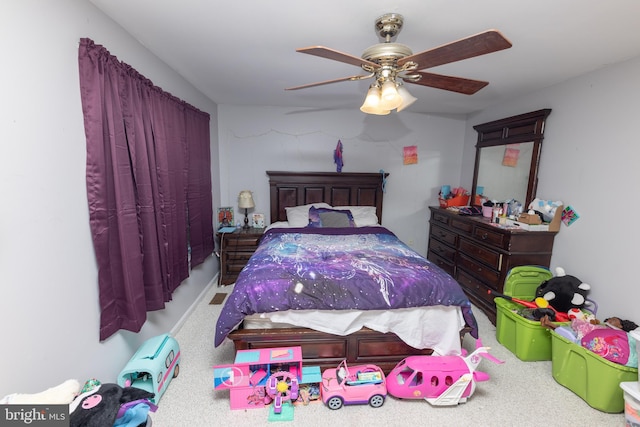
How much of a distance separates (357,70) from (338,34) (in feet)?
2.23

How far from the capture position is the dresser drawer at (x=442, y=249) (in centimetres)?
347

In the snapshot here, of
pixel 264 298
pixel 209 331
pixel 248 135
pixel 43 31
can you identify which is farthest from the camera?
pixel 248 135

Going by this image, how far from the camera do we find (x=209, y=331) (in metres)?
2.58

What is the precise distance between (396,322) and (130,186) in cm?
193

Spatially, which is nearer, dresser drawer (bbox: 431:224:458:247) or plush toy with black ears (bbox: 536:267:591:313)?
plush toy with black ears (bbox: 536:267:591:313)

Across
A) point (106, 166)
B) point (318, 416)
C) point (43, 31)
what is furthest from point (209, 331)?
point (43, 31)

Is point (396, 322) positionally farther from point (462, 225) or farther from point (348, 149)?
point (348, 149)

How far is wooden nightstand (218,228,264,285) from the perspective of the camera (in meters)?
3.47

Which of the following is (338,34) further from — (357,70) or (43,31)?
(43,31)

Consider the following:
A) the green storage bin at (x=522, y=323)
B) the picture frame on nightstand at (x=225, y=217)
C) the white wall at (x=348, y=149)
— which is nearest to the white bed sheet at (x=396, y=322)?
the green storage bin at (x=522, y=323)

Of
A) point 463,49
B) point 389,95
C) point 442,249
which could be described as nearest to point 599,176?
point 442,249

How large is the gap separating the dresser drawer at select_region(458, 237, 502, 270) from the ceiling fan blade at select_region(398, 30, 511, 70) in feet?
6.83

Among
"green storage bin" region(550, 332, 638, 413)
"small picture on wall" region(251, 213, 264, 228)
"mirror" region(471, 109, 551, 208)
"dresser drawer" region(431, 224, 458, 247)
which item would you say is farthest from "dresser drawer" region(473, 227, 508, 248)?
"small picture on wall" region(251, 213, 264, 228)

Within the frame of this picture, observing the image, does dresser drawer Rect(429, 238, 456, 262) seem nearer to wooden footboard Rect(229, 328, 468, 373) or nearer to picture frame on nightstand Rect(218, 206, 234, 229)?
wooden footboard Rect(229, 328, 468, 373)
